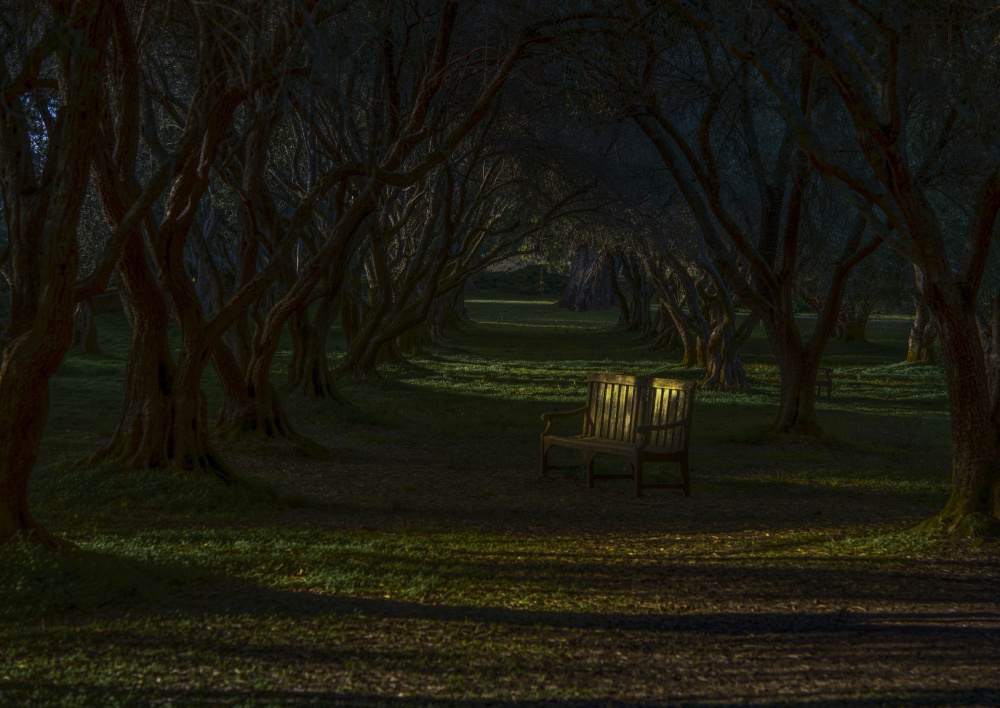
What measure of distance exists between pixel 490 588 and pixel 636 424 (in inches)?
175

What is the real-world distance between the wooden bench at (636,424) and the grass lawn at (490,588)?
41 centimetres

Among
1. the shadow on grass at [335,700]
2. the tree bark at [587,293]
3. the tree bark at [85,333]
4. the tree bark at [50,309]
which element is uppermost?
the tree bark at [587,293]

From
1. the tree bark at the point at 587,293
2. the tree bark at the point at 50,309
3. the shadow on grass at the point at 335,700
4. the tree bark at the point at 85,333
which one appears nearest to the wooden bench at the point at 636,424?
the shadow on grass at the point at 335,700

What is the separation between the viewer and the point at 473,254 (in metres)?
27.0

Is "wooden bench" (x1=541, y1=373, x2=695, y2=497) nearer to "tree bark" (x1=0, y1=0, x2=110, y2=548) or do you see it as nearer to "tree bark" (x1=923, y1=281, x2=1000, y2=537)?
"tree bark" (x1=923, y1=281, x2=1000, y2=537)

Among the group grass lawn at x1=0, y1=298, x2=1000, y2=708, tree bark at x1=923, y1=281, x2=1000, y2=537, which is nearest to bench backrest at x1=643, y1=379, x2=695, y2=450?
grass lawn at x1=0, y1=298, x2=1000, y2=708

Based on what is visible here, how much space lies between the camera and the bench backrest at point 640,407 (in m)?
9.53

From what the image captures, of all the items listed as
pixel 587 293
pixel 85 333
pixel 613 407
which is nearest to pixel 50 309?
pixel 613 407


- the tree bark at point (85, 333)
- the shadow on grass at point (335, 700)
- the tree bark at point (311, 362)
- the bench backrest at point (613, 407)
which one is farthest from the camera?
the tree bark at point (85, 333)

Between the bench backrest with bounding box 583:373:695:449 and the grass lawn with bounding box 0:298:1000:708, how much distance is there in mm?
596

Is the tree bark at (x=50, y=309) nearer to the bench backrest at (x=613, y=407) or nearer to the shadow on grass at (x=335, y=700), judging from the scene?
the shadow on grass at (x=335, y=700)

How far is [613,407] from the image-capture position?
1016 centimetres

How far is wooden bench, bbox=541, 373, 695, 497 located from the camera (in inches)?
368

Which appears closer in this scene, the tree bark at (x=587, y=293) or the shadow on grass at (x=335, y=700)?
the shadow on grass at (x=335, y=700)
